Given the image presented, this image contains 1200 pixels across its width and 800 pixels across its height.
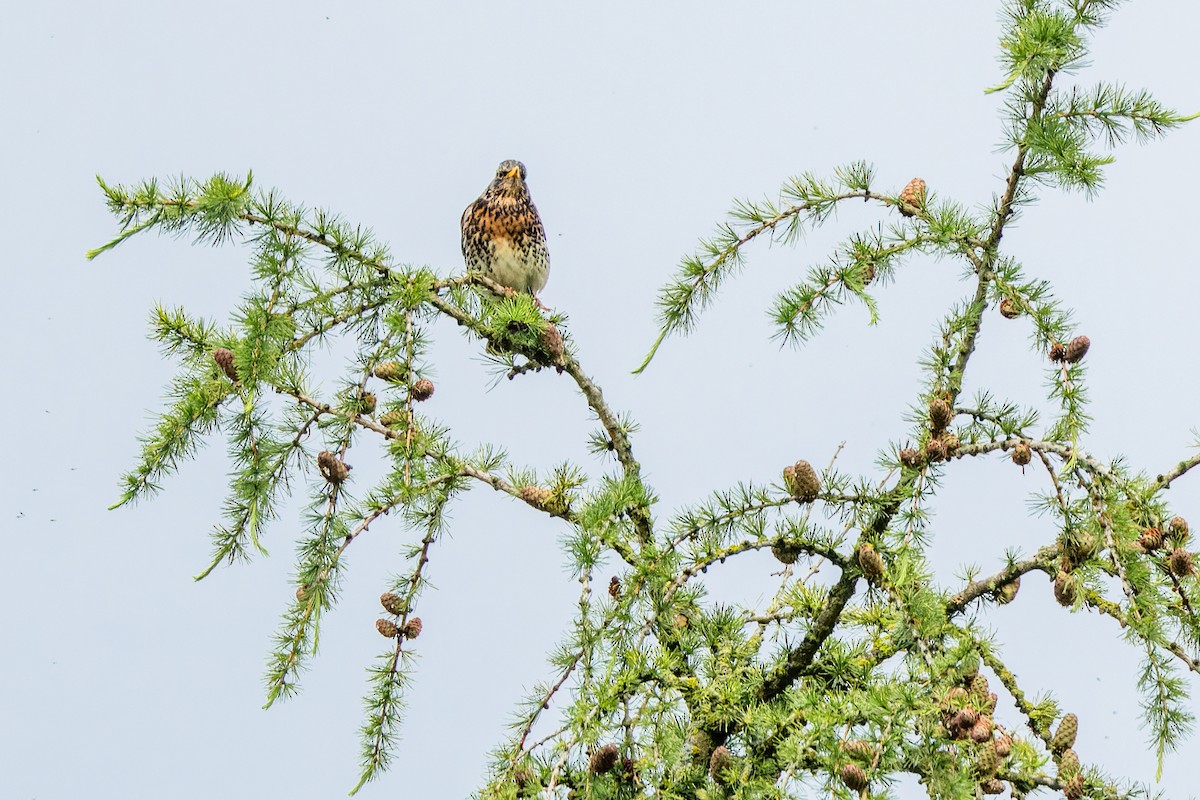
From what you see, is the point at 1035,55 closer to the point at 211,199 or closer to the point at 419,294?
the point at 419,294

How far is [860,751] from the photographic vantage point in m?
2.32

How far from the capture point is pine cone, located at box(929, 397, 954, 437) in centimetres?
298

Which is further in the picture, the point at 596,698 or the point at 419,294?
the point at 419,294

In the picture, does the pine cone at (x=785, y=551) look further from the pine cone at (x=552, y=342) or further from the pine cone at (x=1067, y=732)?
the pine cone at (x=552, y=342)

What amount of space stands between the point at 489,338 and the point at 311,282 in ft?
2.49

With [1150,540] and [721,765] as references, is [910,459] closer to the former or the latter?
[1150,540]

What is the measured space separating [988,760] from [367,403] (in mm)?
1288

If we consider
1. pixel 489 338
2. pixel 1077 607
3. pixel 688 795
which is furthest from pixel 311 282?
pixel 1077 607

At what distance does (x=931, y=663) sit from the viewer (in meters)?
2.41

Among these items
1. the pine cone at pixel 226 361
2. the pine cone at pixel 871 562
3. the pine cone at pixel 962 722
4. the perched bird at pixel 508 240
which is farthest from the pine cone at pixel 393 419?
the perched bird at pixel 508 240

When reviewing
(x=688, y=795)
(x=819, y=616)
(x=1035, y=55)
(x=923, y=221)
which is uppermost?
(x=923, y=221)

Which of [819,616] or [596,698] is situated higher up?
[819,616]

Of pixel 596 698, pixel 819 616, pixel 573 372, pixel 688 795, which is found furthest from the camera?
pixel 573 372

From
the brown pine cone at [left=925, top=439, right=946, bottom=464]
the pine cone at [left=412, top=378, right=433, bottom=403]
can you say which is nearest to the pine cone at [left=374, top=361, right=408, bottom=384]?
the pine cone at [left=412, top=378, right=433, bottom=403]
